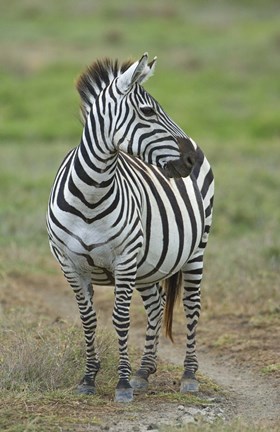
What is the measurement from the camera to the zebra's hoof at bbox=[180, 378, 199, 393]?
7332 millimetres

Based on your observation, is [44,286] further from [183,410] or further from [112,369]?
[183,410]

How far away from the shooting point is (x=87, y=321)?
7.01 m

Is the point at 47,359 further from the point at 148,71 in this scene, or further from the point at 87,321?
the point at 148,71

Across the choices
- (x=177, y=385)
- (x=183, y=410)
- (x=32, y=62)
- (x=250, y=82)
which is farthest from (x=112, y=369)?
(x=32, y=62)

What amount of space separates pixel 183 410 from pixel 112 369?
3.57ft

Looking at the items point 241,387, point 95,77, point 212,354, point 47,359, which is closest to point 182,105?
point 212,354

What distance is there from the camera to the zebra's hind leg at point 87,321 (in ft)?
22.7

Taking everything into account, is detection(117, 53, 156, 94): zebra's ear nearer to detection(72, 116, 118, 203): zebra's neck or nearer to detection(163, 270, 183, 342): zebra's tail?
detection(72, 116, 118, 203): zebra's neck

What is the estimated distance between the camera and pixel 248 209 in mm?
14852

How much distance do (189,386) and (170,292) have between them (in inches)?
39.9

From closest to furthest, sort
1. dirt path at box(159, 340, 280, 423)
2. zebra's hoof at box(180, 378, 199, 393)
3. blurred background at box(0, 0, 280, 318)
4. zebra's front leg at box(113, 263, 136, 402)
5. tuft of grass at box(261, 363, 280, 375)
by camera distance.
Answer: zebra's front leg at box(113, 263, 136, 402) → dirt path at box(159, 340, 280, 423) → zebra's hoof at box(180, 378, 199, 393) → tuft of grass at box(261, 363, 280, 375) → blurred background at box(0, 0, 280, 318)

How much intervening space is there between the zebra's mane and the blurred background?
1.44 feet

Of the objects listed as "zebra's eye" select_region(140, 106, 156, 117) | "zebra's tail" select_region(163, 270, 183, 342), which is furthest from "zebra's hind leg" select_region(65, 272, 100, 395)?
"zebra's eye" select_region(140, 106, 156, 117)

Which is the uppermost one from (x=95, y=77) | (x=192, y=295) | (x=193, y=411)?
(x=95, y=77)
